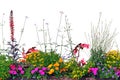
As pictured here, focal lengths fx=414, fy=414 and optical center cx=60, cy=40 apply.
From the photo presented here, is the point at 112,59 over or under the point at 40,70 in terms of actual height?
over

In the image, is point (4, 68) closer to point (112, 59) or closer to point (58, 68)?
point (58, 68)

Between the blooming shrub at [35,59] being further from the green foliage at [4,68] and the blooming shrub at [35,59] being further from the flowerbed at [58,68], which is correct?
the green foliage at [4,68]

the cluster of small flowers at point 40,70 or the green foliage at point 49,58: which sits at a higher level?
the green foliage at point 49,58

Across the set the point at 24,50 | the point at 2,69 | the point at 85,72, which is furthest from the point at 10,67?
the point at 85,72

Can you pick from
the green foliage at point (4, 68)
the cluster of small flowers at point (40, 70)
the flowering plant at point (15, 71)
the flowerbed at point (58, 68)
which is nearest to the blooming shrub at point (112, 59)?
the flowerbed at point (58, 68)

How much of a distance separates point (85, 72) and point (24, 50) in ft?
4.68

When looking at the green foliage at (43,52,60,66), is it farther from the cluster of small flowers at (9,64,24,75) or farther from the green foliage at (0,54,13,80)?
the green foliage at (0,54,13,80)

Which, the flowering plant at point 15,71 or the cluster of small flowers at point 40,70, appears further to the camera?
the flowering plant at point 15,71

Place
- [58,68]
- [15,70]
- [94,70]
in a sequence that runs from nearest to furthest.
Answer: [94,70] → [58,68] → [15,70]

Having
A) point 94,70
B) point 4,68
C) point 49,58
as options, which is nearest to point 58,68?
point 49,58

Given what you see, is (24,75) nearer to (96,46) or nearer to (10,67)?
(10,67)

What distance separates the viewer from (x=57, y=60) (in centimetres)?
734

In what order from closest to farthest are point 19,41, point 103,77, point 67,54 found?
point 103,77 < point 67,54 < point 19,41

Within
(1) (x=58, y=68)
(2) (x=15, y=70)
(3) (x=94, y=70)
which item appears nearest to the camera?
(3) (x=94, y=70)
